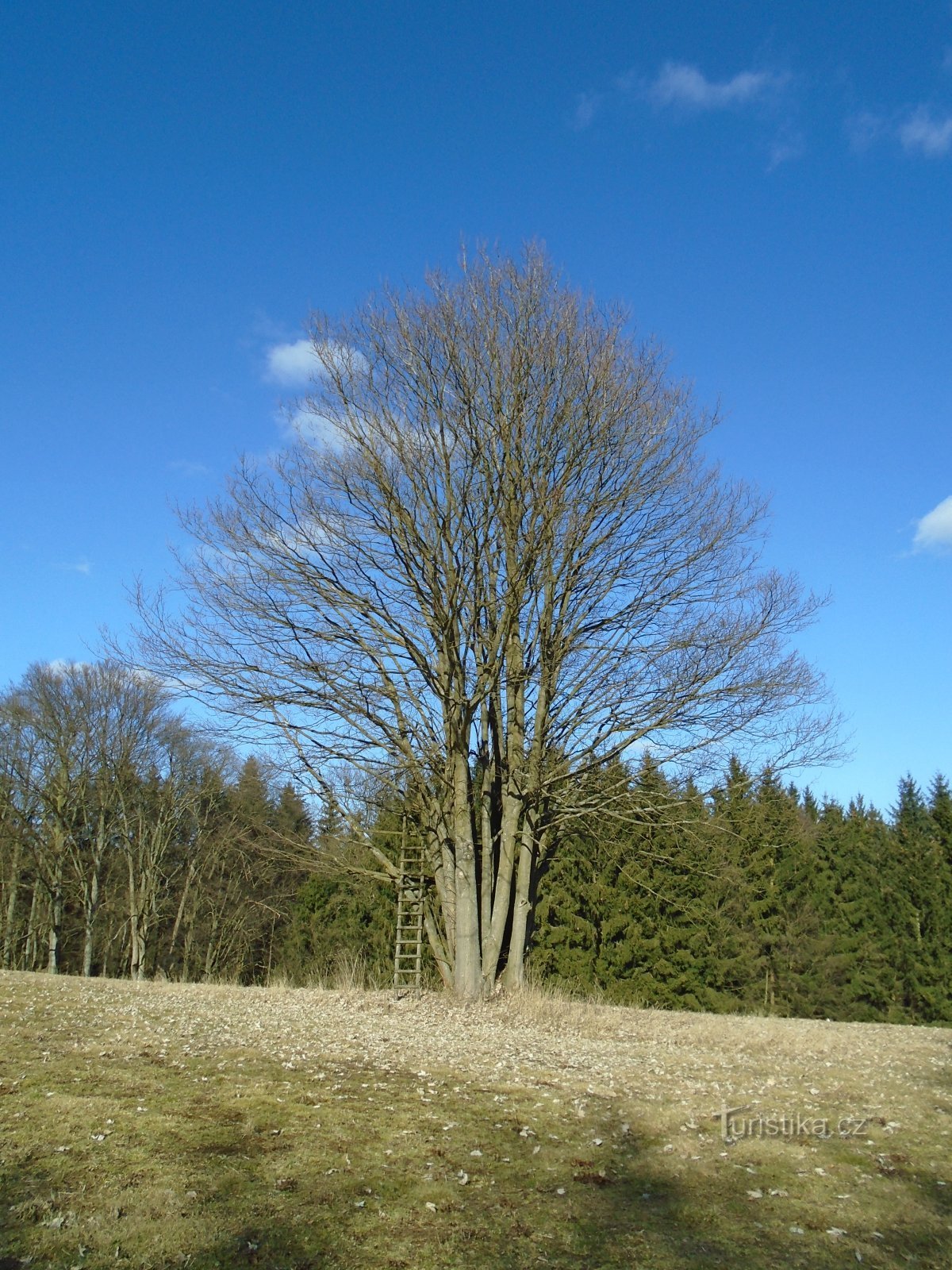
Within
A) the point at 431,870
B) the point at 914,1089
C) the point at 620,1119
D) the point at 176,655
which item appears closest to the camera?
the point at 620,1119

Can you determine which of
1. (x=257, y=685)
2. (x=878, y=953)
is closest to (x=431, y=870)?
(x=257, y=685)

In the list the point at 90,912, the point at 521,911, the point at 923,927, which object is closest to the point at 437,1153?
the point at 521,911

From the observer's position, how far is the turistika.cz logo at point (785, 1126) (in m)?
5.88

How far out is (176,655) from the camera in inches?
517

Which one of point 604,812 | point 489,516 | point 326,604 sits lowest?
point 604,812

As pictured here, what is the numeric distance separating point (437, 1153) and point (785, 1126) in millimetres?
2751

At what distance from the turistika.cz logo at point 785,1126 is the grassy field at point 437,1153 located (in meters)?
0.03

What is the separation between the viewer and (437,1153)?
4.91 m

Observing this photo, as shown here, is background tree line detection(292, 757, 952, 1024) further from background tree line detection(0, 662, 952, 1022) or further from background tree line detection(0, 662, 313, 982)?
background tree line detection(0, 662, 313, 982)

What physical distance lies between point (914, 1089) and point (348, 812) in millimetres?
8343

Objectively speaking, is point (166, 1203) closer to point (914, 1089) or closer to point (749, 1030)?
point (914, 1089)

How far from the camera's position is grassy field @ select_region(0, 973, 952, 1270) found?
12.2 ft

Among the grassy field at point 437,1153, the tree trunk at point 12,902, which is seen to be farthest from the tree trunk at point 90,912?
the grassy field at point 437,1153

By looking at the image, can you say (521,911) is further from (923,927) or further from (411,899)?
(923,927)
